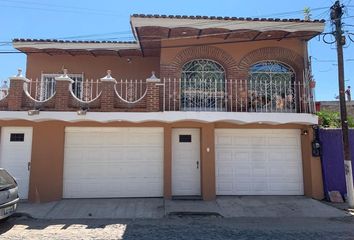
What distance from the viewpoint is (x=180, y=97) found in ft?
37.7

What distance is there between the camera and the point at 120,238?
7.17 metres

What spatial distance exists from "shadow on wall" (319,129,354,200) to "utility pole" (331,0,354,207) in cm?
108

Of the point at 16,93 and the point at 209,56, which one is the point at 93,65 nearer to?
the point at 16,93

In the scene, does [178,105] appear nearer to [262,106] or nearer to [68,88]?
[262,106]

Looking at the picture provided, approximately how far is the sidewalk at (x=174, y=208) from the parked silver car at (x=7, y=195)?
1.25 metres

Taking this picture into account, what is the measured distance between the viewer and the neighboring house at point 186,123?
10797 mm

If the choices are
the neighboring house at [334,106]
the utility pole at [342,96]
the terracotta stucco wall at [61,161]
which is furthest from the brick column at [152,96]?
the neighboring house at [334,106]

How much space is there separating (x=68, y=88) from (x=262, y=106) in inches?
261

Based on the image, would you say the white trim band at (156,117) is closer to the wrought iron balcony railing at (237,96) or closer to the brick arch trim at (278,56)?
the wrought iron balcony railing at (237,96)

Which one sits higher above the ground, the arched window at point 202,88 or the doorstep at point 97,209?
the arched window at point 202,88

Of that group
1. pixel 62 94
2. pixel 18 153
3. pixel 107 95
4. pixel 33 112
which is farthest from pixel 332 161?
pixel 18 153

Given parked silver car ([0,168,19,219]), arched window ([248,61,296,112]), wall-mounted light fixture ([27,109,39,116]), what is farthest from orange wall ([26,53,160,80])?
parked silver car ([0,168,19,219])

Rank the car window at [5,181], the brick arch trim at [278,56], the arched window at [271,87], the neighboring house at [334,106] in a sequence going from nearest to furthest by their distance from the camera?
the car window at [5,181]
the arched window at [271,87]
the brick arch trim at [278,56]
the neighboring house at [334,106]

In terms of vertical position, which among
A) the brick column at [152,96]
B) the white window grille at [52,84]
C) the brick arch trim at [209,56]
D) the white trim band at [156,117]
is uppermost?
the brick arch trim at [209,56]
